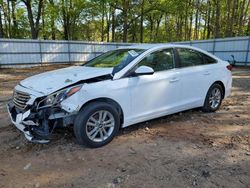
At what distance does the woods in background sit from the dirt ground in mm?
21002

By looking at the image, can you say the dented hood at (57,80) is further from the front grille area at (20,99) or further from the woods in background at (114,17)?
the woods in background at (114,17)

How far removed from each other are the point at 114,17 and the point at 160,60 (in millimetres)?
30878

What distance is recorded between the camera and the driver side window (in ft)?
14.7

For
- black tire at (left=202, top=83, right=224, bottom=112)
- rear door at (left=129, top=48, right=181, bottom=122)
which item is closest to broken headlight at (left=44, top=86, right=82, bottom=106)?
rear door at (left=129, top=48, right=181, bottom=122)

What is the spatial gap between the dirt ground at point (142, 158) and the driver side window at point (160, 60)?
1.13 m

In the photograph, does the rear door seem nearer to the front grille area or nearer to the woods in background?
the front grille area

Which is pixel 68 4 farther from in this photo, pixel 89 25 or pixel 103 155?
pixel 103 155

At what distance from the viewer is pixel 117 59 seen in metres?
4.69

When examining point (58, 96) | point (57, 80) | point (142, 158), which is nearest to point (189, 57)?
point (142, 158)

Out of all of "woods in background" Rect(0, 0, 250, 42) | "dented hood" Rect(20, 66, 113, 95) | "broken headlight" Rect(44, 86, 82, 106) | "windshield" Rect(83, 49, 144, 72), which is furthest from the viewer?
"woods in background" Rect(0, 0, 250, 42)

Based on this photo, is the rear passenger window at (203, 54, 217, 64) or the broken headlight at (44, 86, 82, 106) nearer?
the broken headlight at (44, 86, 82, 106)

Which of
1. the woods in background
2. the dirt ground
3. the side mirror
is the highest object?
the woods in background

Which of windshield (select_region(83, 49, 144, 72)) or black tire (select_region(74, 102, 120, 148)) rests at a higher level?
windshield (select_region(83, 49, 144, 72))

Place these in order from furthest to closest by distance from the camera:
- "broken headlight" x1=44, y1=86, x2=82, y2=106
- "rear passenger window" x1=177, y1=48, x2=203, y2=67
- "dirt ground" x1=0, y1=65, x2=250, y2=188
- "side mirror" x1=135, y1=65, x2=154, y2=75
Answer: "rear passenger window" x1=177, y1=48, x2=203, y2=67, "side mirror" x1=135, y1=65, x2=154, y2=75, "broken headlight" x1=44, y1=86, x2=82, y2=106, "dirt ground" x1=0, y1=65, x2=250, y2=188
